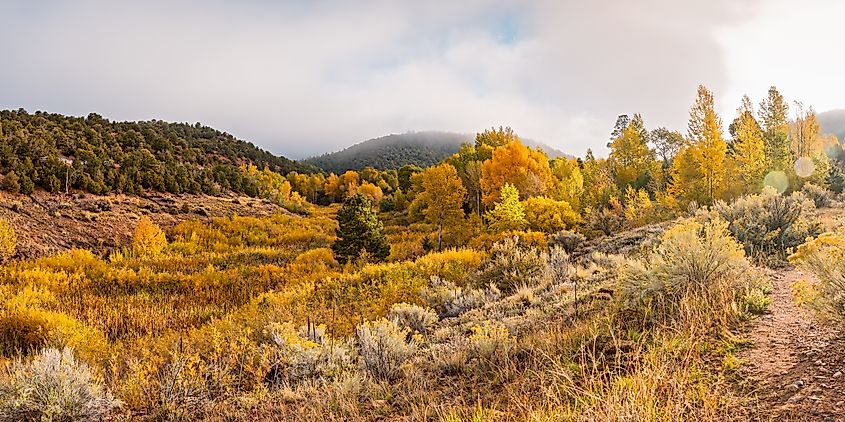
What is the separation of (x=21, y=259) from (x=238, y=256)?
31.1 ft

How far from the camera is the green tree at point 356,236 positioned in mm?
22547

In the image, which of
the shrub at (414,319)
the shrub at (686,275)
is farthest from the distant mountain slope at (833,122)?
the shrub at (414,319)

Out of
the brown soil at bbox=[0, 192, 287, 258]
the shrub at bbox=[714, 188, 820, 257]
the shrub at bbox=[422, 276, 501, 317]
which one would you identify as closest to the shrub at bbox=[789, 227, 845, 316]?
the shrub at bbox=[714, 188, 820, 257]

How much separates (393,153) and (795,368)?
502 ft

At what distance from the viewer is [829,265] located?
3906mm

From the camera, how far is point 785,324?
435 centimetres

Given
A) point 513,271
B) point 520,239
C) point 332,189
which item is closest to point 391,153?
point 332,189

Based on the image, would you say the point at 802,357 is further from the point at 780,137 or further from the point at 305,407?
the point at 780,137

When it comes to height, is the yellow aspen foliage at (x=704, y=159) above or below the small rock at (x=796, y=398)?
above

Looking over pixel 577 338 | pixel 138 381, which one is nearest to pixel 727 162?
pixel 577 338

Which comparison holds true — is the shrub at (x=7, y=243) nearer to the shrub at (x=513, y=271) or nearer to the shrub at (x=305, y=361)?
the shrub at (x=305, y=361)

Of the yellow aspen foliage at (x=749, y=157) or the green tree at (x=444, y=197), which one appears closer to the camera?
the yellow aspen foliage at (x=749, y=157)

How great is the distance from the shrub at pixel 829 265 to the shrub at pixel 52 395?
7.88 metres

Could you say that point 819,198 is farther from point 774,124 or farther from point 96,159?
point 96,159
